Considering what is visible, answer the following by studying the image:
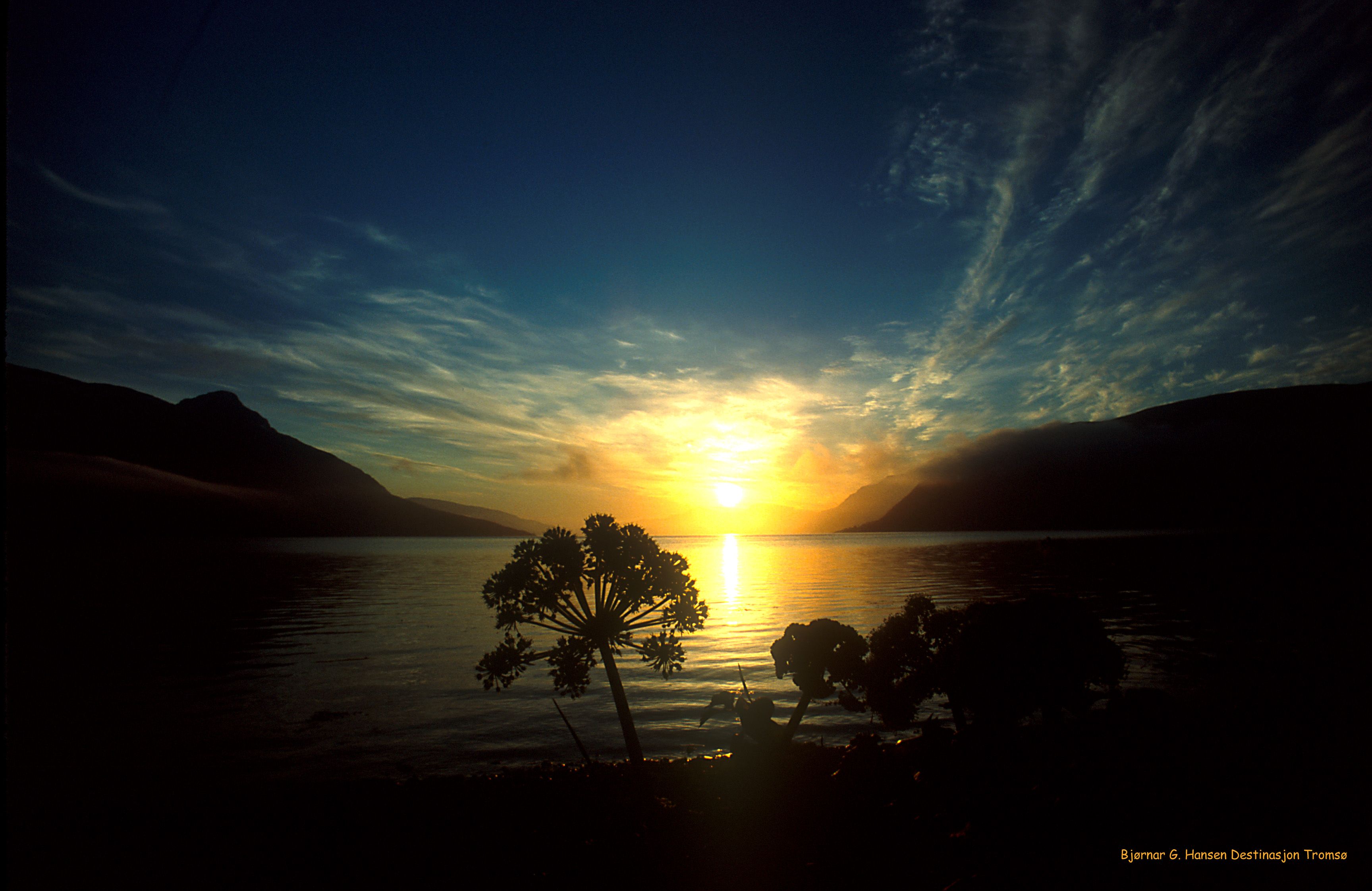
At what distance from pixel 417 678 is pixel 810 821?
26703 mm

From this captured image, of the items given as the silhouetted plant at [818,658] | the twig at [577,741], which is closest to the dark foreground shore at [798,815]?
the twig at [577,741]

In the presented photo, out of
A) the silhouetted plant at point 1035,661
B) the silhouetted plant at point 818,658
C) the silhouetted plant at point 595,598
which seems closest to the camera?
the silhouetted plant at point 1035,661

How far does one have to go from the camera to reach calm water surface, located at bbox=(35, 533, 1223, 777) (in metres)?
21.7

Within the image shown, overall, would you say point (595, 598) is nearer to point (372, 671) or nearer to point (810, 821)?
point (810, 821)

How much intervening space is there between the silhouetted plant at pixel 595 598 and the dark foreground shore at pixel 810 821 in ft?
10.5

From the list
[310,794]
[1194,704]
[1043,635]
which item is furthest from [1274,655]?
[310,794]

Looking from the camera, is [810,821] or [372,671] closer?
[810,821]

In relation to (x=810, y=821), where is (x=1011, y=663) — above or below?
above

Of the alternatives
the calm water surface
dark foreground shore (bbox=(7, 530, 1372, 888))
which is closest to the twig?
dark foreground shore (bbox=(7, 530, 1372, 888))

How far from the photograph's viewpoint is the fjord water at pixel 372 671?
21.5 metres

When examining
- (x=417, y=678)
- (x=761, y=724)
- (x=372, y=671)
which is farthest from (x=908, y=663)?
(x=372, y=671)

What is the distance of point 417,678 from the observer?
31.6m

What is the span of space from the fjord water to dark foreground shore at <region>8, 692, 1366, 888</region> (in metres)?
4.31

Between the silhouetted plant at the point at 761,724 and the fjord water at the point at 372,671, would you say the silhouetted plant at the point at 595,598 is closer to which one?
the silhouetted plant at the point at 761,724
